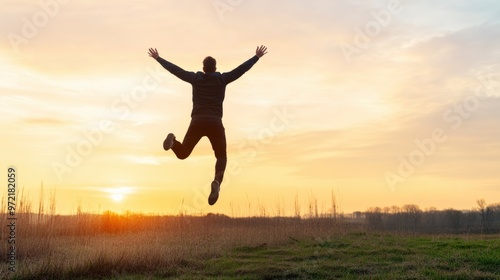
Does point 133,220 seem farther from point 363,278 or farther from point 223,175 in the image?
point 223,175

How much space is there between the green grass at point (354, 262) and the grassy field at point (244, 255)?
0.02 metres

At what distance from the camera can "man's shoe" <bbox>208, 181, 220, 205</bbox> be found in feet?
21.9

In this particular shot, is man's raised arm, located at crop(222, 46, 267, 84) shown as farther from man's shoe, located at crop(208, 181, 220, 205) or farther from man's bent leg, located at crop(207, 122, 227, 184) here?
man's shoe, located at crop(208, 181, 220, 205)

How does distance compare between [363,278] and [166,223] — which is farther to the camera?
[166,223]

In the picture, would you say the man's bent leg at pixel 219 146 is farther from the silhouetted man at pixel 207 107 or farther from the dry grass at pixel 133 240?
the dry grass at pixel 133 240

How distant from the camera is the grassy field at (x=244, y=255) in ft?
40.8

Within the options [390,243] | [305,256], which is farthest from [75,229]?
[390,243]

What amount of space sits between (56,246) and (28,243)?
861 millimetres

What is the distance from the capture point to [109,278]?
1265cm

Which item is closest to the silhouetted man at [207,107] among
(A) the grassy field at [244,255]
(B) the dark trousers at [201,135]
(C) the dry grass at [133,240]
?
(B) the dark trousers at [201,135]

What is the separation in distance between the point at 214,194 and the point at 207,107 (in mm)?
1163

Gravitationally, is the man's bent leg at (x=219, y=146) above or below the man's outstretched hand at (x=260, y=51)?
below

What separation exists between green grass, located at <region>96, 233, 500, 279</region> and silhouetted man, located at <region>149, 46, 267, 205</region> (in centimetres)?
636

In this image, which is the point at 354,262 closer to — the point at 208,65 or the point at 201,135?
the point at 201,135
